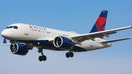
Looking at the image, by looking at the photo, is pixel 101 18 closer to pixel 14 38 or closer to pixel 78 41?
pixel 78 41

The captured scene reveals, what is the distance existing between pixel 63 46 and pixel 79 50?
22.6 feet

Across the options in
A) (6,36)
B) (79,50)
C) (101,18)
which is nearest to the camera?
(6,36)

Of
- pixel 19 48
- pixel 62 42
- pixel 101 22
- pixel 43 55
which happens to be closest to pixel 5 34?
pixel 19 48

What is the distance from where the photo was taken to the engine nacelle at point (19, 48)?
85.8 meters

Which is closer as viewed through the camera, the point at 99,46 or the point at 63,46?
the point at 63,46

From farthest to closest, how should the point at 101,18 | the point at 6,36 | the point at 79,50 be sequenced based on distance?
the point at 101,18 < the point at 79,50 < the point at 6,36

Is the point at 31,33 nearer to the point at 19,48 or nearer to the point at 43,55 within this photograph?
the point at 19,48

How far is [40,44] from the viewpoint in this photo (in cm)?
8119

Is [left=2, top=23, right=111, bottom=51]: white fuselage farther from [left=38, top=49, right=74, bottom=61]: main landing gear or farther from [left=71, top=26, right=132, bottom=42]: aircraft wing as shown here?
[left=38, top=49, right=74, bottom=61]: main landing gear

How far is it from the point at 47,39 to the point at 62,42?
3246 mm

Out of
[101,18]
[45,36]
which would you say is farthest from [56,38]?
[101,18]

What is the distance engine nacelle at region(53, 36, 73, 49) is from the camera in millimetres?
79250

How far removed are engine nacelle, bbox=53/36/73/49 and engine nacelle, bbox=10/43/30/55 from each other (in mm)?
8169

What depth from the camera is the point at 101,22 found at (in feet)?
323
